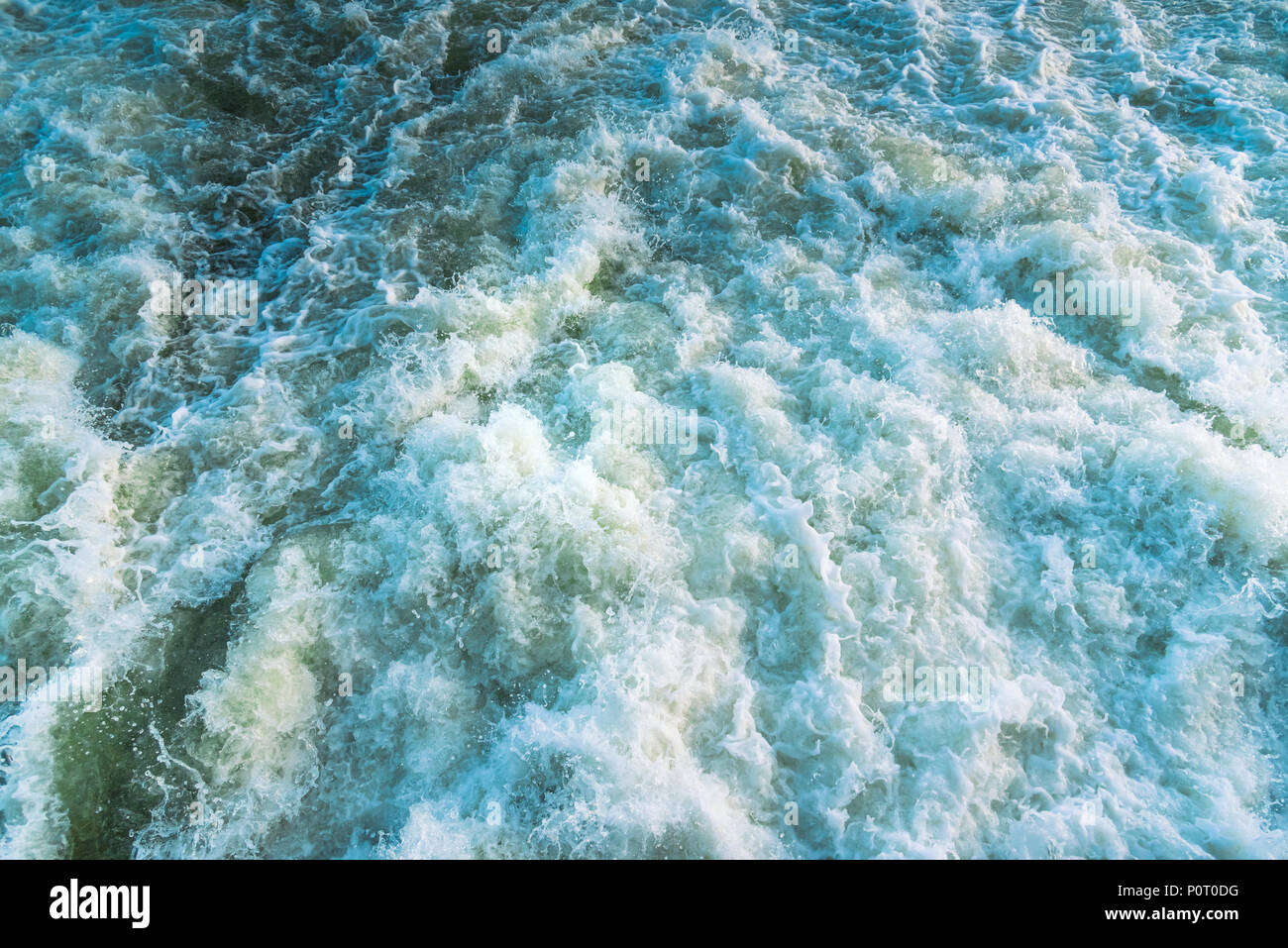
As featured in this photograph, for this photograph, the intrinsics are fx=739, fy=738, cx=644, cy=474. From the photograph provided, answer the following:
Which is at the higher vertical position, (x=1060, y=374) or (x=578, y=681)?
(x=1060, y=374)

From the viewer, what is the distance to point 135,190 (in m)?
10.1

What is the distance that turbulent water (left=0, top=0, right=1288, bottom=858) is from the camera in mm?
5473

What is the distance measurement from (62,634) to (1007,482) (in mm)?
8454

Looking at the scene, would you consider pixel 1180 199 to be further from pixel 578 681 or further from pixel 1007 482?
pixel 578 681

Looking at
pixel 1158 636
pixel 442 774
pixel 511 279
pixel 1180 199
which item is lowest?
pixel 442 774

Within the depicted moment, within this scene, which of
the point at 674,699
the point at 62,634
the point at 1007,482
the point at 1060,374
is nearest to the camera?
the point at 674,699

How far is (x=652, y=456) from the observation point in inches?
292

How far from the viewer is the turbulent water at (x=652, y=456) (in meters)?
5.47

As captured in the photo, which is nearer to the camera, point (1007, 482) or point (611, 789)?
point (611, 789)

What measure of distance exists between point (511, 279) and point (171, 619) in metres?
5.16
